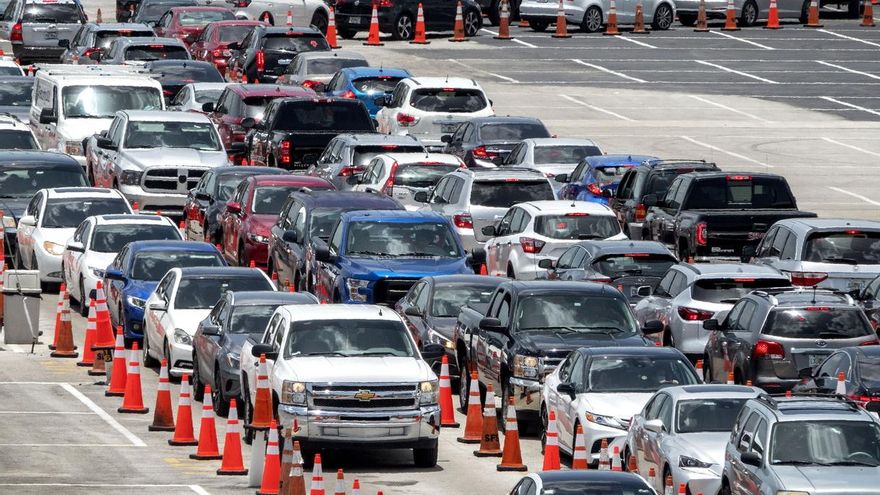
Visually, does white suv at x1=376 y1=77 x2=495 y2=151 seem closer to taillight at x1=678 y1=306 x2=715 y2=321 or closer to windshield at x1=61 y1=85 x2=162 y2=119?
windshield at x1=61 y1=85 x2=162 y2=119

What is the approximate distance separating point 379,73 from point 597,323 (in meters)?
22.4

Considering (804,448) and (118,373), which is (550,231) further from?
(804,448)

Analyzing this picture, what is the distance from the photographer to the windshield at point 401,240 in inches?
1214

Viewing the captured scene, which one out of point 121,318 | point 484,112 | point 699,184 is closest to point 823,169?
point 484,112

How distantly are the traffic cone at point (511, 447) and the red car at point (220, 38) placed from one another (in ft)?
111

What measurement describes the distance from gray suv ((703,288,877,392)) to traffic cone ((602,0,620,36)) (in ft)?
128

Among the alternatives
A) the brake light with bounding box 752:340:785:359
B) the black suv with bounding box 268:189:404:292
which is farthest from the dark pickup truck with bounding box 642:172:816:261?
the brake light with bounding box 752:340:785:359

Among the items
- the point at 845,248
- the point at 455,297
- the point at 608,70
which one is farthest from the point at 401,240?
the point at 608,70

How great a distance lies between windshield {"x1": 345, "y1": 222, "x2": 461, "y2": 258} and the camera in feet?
101

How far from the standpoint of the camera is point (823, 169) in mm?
45906

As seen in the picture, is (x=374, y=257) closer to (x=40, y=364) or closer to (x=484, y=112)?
(x=40, y=364)

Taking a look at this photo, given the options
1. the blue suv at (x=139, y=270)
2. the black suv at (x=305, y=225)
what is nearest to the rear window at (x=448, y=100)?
the black suv at (x=305, y=225)

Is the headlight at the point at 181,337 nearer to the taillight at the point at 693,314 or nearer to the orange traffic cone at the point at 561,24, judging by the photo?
the taillight at the point at 693,314

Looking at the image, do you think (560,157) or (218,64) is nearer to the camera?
(560,157)
